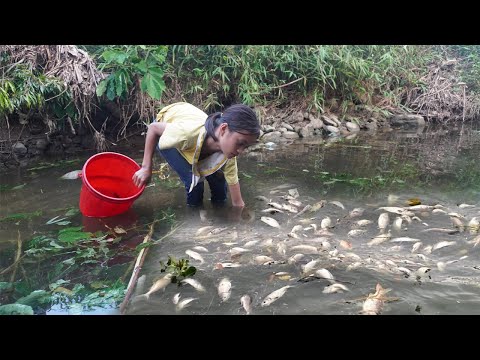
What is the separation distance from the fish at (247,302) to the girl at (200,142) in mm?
1253

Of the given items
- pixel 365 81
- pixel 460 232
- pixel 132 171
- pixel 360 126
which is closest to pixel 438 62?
pixel 365 81

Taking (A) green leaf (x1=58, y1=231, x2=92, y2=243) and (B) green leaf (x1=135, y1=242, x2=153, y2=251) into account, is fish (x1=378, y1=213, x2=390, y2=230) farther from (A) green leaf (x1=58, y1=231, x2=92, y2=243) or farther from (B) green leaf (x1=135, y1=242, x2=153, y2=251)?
(A) green leaf (x1=58, y1=231, x2=92, y2=243)

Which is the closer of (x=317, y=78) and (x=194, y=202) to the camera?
(x=194, y=202)

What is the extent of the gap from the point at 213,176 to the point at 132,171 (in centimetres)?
83

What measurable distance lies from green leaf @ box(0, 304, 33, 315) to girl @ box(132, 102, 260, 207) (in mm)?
1448

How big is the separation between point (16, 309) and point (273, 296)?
150 centimetres

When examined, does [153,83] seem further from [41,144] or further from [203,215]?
[203,215]

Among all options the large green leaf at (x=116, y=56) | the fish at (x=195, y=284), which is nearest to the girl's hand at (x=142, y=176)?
the fish at (x=195, y=284)

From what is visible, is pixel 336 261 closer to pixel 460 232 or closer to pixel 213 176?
pixel 460 232

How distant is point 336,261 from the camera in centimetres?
292

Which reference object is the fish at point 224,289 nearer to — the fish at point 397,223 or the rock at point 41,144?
the fish at point 397,223

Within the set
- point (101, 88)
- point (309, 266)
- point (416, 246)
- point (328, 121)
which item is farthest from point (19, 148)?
point (328, 121)

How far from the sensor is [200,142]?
351 cm

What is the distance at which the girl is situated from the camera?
10.6 ft
